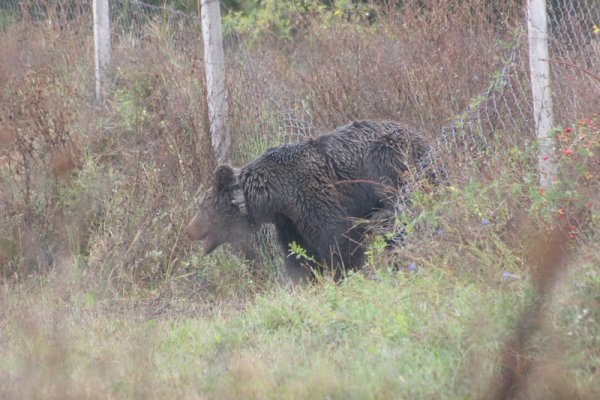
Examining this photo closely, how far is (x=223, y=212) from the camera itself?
925 centimetres

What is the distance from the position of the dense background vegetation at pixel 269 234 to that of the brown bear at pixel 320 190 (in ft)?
1.32

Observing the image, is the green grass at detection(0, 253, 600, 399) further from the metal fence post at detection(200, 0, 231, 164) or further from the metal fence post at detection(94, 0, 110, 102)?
the metal fence post at detection(94, 0, 110, 102)

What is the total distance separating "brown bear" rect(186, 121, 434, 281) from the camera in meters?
8.88

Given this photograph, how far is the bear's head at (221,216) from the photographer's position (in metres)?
9.15

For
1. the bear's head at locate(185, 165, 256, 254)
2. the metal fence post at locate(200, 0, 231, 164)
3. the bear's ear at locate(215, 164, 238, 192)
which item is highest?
the metal fence post at locate(200, 0, 231, 164)

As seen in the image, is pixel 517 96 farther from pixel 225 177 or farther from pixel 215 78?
pixel 215 78

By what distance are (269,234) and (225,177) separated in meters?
1.16

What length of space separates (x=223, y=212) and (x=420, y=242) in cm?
270

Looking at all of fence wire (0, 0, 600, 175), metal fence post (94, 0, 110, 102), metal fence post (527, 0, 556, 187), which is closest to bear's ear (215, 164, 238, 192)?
fence wire (0, 0, 600, 175)

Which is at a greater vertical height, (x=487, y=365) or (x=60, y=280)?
(x=487, y=365)

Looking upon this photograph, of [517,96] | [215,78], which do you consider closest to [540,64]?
[517,96]

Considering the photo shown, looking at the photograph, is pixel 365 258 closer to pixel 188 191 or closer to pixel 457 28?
pixel 188 191

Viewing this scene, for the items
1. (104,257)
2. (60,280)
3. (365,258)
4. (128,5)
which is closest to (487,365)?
(365,258)

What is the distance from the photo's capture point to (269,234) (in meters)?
10.1
